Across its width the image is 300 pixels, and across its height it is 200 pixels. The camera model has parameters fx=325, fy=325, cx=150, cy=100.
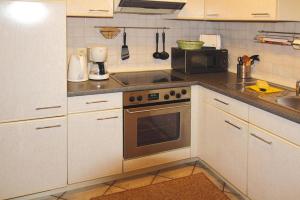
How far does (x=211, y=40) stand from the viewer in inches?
137

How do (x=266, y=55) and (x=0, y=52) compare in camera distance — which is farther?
(x=266, y=55)

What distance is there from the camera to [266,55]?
9.62ft

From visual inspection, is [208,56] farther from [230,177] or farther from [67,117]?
[67,117]

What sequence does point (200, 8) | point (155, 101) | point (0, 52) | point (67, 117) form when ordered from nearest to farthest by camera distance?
point (0, 52), point (67, 117), point (155, 101), point (200, 8)

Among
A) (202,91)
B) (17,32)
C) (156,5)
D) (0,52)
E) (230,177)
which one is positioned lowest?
(230,177)

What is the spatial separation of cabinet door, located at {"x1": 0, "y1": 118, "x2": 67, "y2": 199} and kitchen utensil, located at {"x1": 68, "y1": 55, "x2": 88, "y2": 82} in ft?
1.42

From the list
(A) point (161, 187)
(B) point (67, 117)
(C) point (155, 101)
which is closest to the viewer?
(A) point (161, 187)

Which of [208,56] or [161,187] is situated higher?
[208,56]

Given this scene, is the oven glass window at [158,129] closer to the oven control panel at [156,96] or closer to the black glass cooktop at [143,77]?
the oven control panel at [156,96]

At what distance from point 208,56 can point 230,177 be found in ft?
4.18

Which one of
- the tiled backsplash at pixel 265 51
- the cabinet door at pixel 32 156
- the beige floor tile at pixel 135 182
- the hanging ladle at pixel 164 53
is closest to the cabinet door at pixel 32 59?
the cabinet door at pixel 32 156

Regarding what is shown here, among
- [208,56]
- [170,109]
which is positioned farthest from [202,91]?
[208,56]

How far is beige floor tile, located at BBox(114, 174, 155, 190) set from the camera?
2.77 meters

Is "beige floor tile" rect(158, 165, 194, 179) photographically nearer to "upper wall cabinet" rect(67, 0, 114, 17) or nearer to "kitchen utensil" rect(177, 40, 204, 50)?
"kitchen utensil" rect(177, 40, 204, 50)
